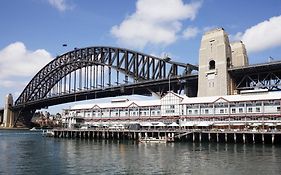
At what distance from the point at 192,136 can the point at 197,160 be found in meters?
34.6

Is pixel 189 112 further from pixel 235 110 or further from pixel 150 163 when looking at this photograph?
pixel 150 163

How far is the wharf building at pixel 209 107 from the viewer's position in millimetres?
84812

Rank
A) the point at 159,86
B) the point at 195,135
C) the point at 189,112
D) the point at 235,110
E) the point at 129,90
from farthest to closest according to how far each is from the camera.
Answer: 1. the point at 129,90
2. the point at 159,86
3. the point at 189,112
4. the point at 235,110
5. the point at 195,135

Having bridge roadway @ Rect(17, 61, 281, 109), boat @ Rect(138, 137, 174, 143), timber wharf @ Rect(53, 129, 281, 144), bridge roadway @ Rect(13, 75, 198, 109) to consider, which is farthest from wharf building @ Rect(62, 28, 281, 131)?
bridge roadway @ Rect(13, 75, 198, 109)

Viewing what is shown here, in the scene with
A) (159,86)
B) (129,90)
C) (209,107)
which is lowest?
(209,107)

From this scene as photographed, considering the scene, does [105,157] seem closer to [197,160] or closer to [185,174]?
[197,160]

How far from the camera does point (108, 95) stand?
518ft

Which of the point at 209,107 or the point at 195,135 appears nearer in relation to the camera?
the point at 195,135

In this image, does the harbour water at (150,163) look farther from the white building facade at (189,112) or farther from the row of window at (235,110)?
the white building facade at (189,112)

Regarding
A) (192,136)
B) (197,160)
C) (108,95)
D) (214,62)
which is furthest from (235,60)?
(197,160)

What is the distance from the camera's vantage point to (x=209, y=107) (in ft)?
303

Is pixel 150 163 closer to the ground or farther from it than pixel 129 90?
closer to the ground

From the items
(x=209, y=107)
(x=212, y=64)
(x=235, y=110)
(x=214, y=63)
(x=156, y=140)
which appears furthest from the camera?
(x=212, y=64)

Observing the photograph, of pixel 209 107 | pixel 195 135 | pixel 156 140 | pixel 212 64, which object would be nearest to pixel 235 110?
pixel 209 107
